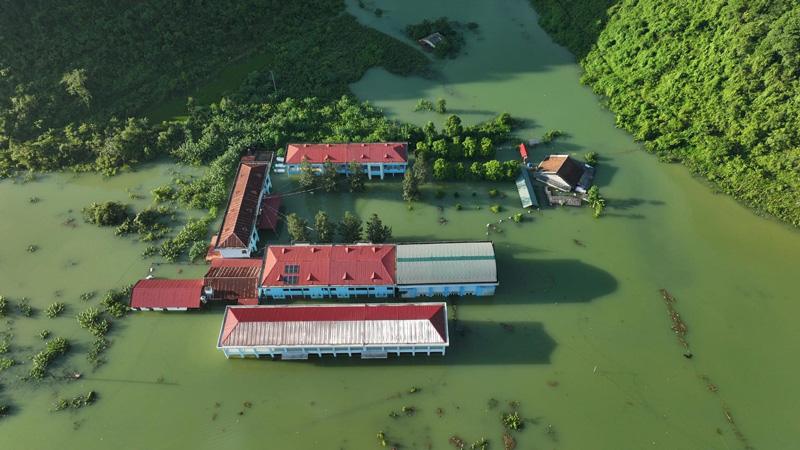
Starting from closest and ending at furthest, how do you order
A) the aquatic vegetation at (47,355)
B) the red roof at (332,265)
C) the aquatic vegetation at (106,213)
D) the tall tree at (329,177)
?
the aquatic vegetation at (47,355) < the red roof at (332,265) < the aquatic vegetation at (106,213) < the tall tree at (329,177)

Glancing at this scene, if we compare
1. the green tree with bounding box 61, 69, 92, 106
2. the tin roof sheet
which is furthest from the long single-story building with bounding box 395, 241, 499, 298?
the green tree with bounding box 61, 69, 92, 106

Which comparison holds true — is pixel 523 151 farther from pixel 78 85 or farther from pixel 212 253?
pixel 78 85

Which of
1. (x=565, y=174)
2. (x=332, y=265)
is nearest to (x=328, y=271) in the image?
(x=332, y=265)

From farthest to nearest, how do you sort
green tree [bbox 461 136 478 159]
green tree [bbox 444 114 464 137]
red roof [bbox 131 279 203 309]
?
green tree [bbox 444 114 464 137] → green tree [bbox 461 136 478 159] → red roof [bbox 131 279 203 309]

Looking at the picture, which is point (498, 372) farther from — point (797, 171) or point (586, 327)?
point (797, 171)

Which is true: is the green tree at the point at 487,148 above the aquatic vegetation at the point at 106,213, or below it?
above

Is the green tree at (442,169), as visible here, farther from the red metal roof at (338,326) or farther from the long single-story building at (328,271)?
the red metal roof at (338,326)

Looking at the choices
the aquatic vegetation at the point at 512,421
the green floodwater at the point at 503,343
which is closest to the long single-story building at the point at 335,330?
the green floodwater at the point at 503,343

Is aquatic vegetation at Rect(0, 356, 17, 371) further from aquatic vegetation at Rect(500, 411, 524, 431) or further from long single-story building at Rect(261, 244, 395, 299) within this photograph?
aquatic vegetation at Rect(500, 411, 524, 431)
